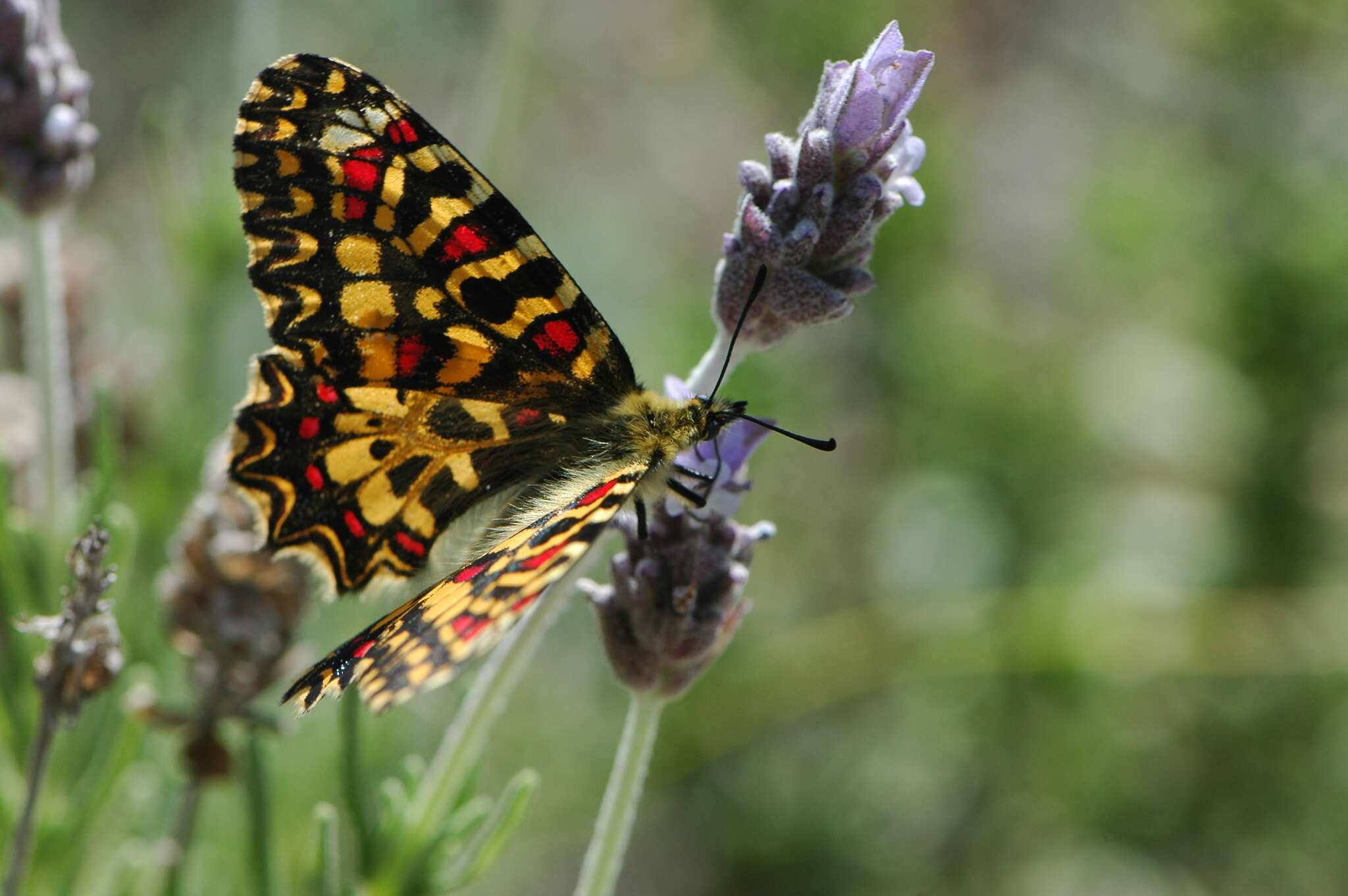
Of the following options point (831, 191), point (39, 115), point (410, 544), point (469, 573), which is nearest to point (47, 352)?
point (39, 115)

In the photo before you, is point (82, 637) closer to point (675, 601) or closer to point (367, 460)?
point (367, 460)

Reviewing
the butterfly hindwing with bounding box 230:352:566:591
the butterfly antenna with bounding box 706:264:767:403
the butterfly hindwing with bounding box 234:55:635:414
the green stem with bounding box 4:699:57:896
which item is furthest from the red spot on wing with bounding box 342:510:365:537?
the butterfly antenna with bounding box 706:264:767:403

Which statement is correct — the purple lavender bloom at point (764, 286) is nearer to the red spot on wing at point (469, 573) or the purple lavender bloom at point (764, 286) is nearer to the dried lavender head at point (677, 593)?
the dried lavender head at point (677, 593)

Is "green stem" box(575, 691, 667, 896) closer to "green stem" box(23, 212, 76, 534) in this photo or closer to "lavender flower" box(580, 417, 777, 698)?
"lavender flower" box(580, 417, 777, 698)

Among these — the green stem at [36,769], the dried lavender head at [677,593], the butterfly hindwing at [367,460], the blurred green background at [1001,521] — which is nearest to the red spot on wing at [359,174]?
the butterfly hindwing at [367,460]

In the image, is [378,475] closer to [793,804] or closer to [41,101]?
[41,101]

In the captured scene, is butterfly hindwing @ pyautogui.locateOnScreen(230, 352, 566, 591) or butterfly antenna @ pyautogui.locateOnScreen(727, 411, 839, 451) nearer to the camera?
butterfly antenna @ pyautogui.locateOnScreen(727, 411, 839, 451)
